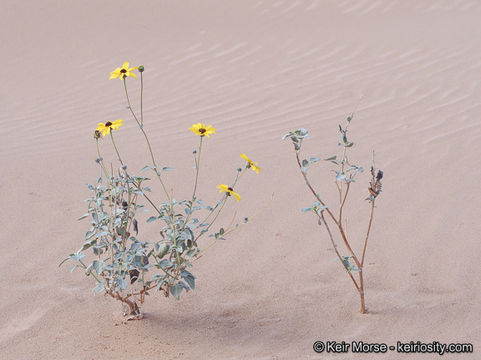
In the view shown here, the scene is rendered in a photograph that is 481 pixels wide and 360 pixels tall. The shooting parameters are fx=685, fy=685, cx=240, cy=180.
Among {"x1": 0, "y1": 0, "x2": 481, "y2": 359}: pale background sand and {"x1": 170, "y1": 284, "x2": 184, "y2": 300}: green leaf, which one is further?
{"x1": 0, "y1": 0, "x2": 481, "y2": 359}: pale background sand

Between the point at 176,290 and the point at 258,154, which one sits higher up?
the point at 258,154

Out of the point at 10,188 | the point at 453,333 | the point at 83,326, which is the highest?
the point at 10,188

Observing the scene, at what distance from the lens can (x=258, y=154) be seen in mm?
5004

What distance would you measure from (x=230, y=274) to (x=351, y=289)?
0.56 meters

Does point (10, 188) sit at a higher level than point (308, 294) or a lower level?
higher

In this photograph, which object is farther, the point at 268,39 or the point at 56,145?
the point at 268,39

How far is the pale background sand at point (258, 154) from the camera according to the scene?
2.67 m

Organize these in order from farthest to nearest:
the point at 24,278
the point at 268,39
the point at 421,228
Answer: the point at 268,39 < the point at 421,228 < the point at 24,278

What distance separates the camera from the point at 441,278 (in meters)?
2.98

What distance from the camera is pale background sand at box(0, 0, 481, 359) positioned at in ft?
8.76

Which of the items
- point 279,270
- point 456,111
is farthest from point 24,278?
point 456,111

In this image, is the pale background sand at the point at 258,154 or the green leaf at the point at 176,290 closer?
the green leaf at the point at 176,290

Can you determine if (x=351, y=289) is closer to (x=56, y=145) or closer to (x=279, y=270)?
(x=279, y=270)

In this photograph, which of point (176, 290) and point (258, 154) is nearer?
point (176, 290)
